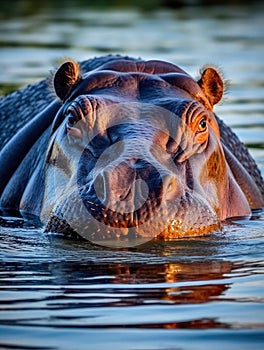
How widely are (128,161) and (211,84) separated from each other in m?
1.84

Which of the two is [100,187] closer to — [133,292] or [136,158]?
[136,158]

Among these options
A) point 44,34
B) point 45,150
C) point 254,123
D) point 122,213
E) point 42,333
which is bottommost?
point 42,333

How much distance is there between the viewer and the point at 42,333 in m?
5.30

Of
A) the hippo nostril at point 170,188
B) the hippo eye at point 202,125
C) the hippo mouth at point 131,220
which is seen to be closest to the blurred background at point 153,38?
the hippo eye at point 202,125

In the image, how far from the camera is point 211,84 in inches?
337

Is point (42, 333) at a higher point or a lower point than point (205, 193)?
lower

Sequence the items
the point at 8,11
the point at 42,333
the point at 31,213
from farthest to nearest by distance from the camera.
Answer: the point at 8,11 → the point at 31,213 → the point at 42,333

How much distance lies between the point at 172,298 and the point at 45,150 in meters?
3.08

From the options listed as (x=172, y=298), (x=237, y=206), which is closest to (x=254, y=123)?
(x=237, y=206)

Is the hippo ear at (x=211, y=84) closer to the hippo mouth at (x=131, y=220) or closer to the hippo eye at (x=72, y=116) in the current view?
the hippo eye at (x=72, y=116)

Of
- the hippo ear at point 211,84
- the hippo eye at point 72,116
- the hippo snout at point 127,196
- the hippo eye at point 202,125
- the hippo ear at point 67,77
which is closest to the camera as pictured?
the hippo snout at point 127,196

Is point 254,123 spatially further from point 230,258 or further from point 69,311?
point 69,311

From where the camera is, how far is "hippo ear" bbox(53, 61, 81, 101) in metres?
8.34

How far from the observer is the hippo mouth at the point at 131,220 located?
677cm
